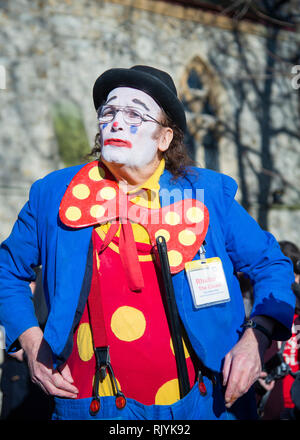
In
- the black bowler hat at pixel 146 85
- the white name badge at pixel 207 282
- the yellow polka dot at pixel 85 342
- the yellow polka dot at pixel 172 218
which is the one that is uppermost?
the black bowler hat at pixel 146 85

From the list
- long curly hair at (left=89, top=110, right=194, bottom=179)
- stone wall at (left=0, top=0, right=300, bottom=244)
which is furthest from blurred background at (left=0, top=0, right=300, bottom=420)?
long curly hair at (left=89, top=110, right=194, bottom=179)

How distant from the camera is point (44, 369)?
159 centimetres

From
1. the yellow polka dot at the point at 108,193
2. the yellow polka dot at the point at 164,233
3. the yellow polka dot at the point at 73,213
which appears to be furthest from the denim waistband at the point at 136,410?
the yellow polka dot at the point at 108,193

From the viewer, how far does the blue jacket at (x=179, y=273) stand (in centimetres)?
161

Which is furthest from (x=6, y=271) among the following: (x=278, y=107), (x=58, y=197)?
(x=278, y=107)

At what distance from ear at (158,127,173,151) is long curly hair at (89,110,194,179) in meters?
Answer: 0.03

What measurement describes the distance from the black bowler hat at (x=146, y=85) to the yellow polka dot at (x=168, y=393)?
126 centimetres

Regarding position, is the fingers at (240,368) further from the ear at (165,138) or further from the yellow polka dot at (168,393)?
the ear at (165,138)

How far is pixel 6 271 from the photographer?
5.75 feet

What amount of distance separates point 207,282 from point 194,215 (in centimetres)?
31

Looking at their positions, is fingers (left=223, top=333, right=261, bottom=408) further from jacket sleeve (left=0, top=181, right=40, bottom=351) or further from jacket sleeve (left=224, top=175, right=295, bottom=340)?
jacket sleeve (left=0, top=181, right=40, bottom=351)

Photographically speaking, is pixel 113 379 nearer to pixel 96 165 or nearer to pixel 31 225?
pixel 31 225

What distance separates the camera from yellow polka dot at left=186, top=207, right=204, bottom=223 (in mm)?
1815

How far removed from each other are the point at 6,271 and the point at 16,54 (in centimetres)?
753
